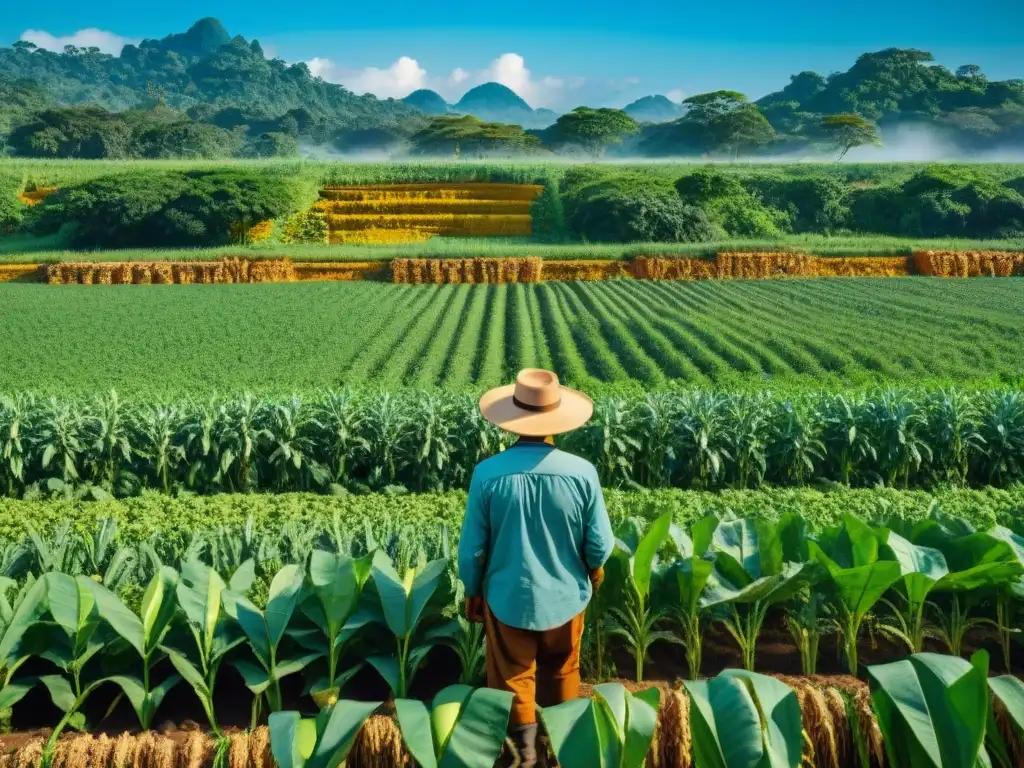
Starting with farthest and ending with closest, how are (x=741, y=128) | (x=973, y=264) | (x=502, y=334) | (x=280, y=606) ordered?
(x=741, y=128)
(x=973, y=264)
(x=502, y=334)
(x=280, y=606)

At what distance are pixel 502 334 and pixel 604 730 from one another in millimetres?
14851

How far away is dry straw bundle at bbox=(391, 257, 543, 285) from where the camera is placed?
994 inches

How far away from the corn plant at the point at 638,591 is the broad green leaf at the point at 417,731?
1.26 metres

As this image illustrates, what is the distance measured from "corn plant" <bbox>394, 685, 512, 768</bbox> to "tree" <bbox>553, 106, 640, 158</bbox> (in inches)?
2402

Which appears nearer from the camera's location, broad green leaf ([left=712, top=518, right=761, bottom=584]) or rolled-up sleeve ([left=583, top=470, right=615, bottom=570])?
rolled-up sleeve ([left=583, top=470, right=615, bottom=570])

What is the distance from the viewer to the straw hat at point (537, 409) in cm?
322

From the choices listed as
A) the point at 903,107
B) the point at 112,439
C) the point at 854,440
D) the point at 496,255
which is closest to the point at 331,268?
the point at 496,255

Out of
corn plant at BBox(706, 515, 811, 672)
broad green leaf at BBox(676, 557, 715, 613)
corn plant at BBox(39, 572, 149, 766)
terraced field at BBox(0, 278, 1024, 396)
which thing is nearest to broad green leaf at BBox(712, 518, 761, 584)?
corn plant at BBox(706, 515, 811, 672)

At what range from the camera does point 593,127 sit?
202 feet

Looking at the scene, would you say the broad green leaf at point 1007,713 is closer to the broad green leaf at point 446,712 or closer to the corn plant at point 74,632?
the broad green leaf at point 446,712

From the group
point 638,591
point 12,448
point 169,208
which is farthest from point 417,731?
point 169,208

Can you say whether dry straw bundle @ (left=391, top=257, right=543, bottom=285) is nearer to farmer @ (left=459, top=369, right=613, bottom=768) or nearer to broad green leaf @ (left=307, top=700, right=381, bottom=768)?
farmer @ (left=459, top=369, right=613, bottom=768)

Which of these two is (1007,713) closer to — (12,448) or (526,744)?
(526,744)

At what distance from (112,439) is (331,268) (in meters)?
18.8
